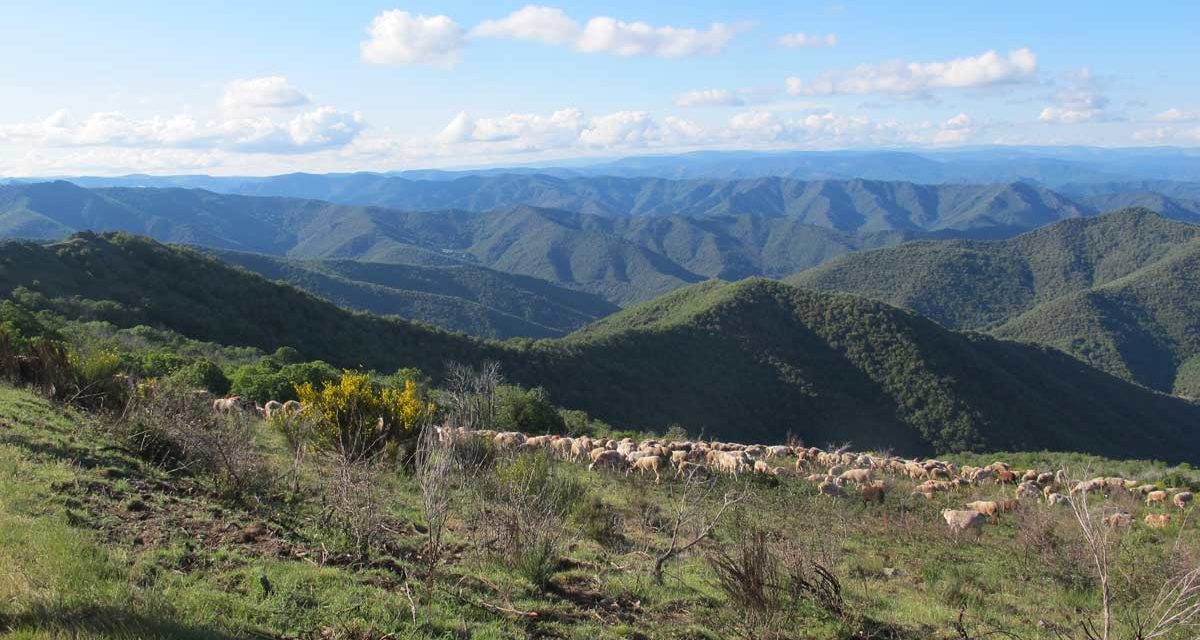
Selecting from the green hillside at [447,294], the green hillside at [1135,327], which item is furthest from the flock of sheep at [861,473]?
the green hillside at [1135,327]

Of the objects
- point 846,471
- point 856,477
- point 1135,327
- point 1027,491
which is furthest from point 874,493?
point 1135,327

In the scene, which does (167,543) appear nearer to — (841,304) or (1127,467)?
(1127,467)

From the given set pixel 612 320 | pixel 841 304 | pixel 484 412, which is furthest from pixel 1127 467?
pixel 612 320

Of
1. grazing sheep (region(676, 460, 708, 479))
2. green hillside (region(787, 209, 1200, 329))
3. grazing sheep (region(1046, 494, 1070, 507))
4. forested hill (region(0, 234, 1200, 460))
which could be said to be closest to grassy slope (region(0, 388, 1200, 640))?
grazing sheep (region(1046, 494, 1070, 507))

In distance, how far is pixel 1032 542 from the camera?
9383 millimetres

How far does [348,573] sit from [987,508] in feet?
35.6

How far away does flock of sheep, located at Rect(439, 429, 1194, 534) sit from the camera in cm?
1198

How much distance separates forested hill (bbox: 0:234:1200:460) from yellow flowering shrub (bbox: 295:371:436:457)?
24.7 meters

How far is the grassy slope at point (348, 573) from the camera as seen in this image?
15.0 feet

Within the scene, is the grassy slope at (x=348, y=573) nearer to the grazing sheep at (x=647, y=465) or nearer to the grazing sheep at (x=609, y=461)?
the grazing sheep at (x=647, y=465)

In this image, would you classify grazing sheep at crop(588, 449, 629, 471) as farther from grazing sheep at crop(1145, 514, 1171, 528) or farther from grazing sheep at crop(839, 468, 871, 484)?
grazing sheep at crop(1145, 514, 1171, 528)

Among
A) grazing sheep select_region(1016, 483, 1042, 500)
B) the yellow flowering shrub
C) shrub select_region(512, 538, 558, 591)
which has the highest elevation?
the yellow flowering shrub

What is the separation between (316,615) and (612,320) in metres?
64.7

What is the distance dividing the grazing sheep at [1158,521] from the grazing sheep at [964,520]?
110 inches
